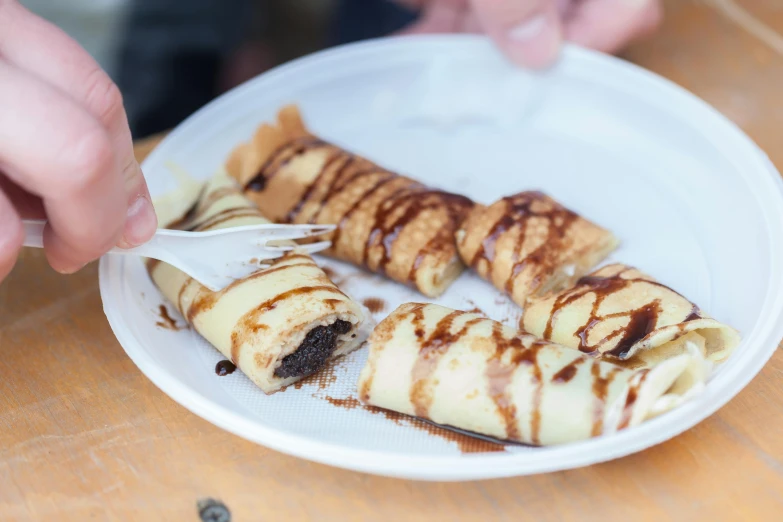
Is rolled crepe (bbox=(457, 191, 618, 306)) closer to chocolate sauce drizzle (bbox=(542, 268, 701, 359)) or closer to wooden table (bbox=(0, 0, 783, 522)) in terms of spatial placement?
chocolate sauce drizzle (bbox=(542, 268, 701, 359))

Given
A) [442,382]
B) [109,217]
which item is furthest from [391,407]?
[109,217]

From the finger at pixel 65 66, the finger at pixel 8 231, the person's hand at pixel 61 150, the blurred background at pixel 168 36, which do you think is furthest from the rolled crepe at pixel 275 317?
the blurred background at pixel 168 36

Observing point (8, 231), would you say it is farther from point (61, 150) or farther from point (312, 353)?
point (312, 353)

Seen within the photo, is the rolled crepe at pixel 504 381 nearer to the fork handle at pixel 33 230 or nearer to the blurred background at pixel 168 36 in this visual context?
the fork handle at pixel 33 230

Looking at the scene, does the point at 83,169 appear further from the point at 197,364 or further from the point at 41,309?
the point at 41,309

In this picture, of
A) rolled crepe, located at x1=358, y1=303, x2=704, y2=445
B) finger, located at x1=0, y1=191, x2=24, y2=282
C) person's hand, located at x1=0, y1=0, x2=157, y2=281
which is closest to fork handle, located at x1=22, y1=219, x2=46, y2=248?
person's hand, located at x1=0, y1=0, x2=157, y2=281

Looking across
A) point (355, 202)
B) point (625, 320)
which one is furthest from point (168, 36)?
point (625, 320)
